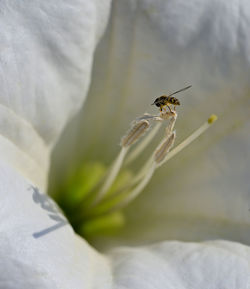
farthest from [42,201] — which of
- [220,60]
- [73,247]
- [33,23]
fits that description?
[220,60]

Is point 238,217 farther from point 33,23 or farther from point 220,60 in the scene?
point 33,23

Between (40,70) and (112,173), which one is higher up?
(40,70)

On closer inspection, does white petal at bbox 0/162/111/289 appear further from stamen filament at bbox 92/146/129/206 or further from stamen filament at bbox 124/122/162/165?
stamen filament at bbox 124/122/162/165

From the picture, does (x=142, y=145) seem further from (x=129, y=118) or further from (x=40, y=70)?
(x=40, y=70)


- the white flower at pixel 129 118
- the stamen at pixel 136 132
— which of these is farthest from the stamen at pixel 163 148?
the white flower at pixel 129 118

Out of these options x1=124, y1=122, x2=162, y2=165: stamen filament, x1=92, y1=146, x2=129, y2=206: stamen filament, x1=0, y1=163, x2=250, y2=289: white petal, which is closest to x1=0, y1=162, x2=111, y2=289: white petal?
x1=0, y1=163, x2=250, y2=289: white petal

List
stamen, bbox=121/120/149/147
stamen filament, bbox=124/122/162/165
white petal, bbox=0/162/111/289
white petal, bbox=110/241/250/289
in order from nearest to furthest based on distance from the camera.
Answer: white petal, bbox=0/162/111/289, white petal, bbox=110/241/250/289, stamen, bbox=121/120/149/147, stamen filament, bbox=124/122/162/165

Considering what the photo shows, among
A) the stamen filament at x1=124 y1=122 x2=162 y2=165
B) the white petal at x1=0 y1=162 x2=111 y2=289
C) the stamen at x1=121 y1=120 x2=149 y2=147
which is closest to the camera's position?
the white petal at x1=0 y1=162 x2=111 y2=289

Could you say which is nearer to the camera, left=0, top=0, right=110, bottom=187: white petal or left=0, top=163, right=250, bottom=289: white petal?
left=0, top=163, right=250, bottom=289: white petal

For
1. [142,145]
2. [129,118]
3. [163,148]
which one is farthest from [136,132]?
[129,118]
